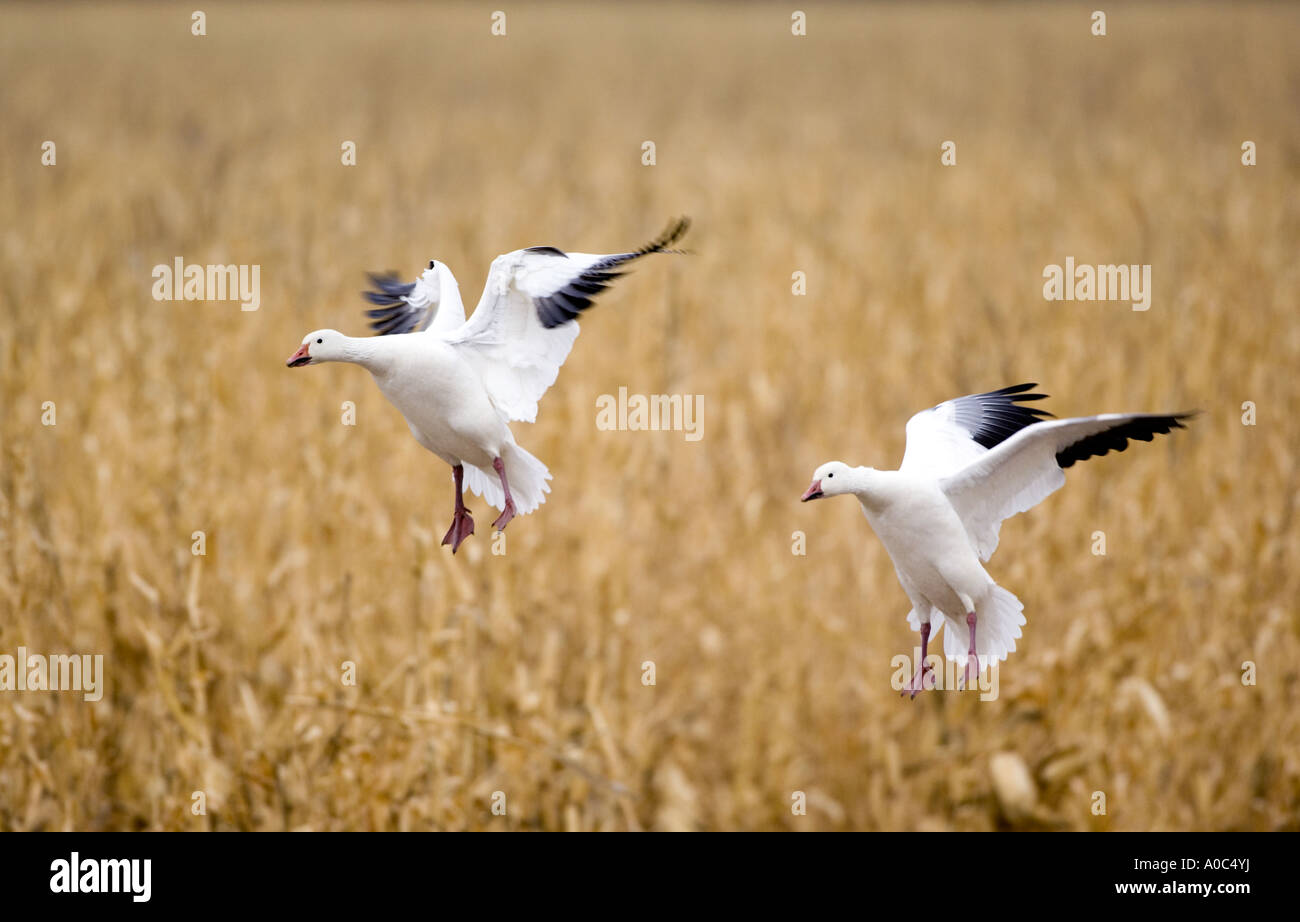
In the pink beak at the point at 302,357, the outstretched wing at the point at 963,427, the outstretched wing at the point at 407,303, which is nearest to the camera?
the pink beak at the point at 302,357

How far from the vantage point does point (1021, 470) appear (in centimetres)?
155

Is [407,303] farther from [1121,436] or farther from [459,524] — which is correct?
[1121,436]

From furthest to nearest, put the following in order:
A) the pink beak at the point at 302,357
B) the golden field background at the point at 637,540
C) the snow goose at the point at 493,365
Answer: the golden field background at the point at 637,540, the snow goose at the point at 493,365, the pink beak at the point at 302,357

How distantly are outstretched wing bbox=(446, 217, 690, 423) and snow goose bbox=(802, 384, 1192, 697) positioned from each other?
14.4 inches

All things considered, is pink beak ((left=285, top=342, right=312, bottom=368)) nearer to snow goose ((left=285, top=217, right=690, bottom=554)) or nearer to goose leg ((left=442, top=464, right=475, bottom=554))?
snow goose ((left=285, top=217, right=690, bottom=554))

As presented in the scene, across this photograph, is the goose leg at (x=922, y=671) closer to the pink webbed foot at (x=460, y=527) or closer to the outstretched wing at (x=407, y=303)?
the pink webbed foot at (x=460, y=527)

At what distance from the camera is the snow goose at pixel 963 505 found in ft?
4.57

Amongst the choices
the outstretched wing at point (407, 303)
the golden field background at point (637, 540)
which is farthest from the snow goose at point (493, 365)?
the golden field background at point (637, 540)

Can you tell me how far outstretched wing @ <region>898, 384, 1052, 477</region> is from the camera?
1.63 metres

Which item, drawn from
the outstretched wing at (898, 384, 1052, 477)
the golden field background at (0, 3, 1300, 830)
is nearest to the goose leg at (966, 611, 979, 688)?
Answer: the outstretched wing at (898, 384, 1052, 477)

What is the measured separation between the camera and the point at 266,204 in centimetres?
971

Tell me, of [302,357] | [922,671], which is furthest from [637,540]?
[302,357]
